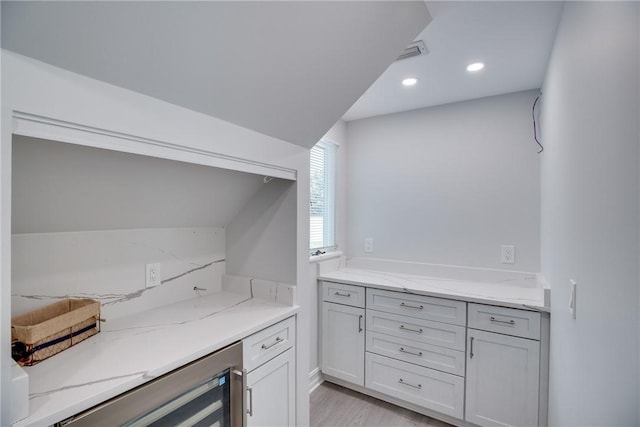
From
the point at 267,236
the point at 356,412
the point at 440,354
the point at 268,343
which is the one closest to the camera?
the point at 268,343

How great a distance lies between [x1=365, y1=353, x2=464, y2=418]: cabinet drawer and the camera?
2.06 meters

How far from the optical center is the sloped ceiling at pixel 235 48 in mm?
723

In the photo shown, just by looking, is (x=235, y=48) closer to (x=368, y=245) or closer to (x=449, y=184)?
(x=449, y=184)

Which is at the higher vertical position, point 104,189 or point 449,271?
point 104,189

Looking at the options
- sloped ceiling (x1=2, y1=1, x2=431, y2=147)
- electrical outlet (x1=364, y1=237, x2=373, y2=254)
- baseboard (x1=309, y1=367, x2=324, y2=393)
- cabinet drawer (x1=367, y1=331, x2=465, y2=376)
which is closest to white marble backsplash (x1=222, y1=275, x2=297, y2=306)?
sloped ceiling (x1=2, y1=1, x2=431, y2=147)

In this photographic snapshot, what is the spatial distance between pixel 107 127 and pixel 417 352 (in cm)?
219

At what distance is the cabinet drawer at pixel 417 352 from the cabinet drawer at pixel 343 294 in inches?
10.0

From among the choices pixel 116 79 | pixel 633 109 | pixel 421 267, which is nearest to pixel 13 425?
pixel 116 79

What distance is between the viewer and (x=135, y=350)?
3.54 ft

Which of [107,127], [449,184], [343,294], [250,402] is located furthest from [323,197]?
[107,127]

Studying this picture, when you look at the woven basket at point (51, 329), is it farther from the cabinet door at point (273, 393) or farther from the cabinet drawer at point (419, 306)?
the cabinet drawer at point (419, 306)

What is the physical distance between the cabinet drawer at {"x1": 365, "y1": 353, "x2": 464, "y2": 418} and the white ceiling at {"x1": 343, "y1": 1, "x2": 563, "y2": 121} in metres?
2.00

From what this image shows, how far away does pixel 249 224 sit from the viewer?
181cm

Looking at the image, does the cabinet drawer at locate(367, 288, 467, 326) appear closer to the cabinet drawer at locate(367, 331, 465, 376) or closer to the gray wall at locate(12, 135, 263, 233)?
the cabinet drawer at locate(367, 331, 465, 376)
